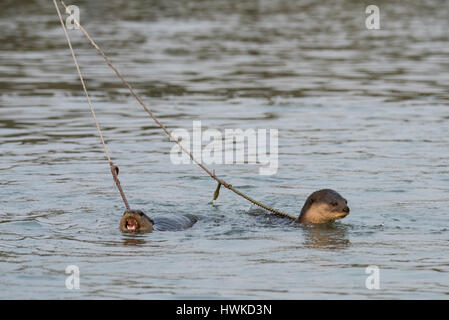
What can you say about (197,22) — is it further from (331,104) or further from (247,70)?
(331,104)

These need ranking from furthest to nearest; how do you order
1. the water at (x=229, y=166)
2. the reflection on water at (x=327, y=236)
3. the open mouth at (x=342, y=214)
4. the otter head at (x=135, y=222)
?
the open mouth at (x=342, y=214) → the otter head at (x=135, y=222) → the reflection on water at (x=327, y=236) → the water at (x=229, y=166)

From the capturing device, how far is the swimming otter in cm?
1081

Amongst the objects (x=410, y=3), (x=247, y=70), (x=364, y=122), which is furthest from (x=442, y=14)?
(x=364, y=122)

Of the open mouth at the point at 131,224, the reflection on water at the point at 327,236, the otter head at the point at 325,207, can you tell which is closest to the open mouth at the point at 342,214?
the otter head at the point at 325,207

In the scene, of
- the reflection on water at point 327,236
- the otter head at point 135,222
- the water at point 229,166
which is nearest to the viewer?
the water at point 229,166

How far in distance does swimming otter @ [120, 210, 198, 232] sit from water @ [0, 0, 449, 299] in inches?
6.1

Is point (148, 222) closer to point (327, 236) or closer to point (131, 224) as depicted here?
point (131, 224)

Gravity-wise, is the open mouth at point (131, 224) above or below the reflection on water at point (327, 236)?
above

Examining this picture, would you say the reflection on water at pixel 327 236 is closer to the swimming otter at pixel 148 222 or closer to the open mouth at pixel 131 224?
the swimming otter at pixel 148 222

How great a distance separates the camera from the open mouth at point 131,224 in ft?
35.6

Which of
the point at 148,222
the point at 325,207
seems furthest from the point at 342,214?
the point at 148,222
